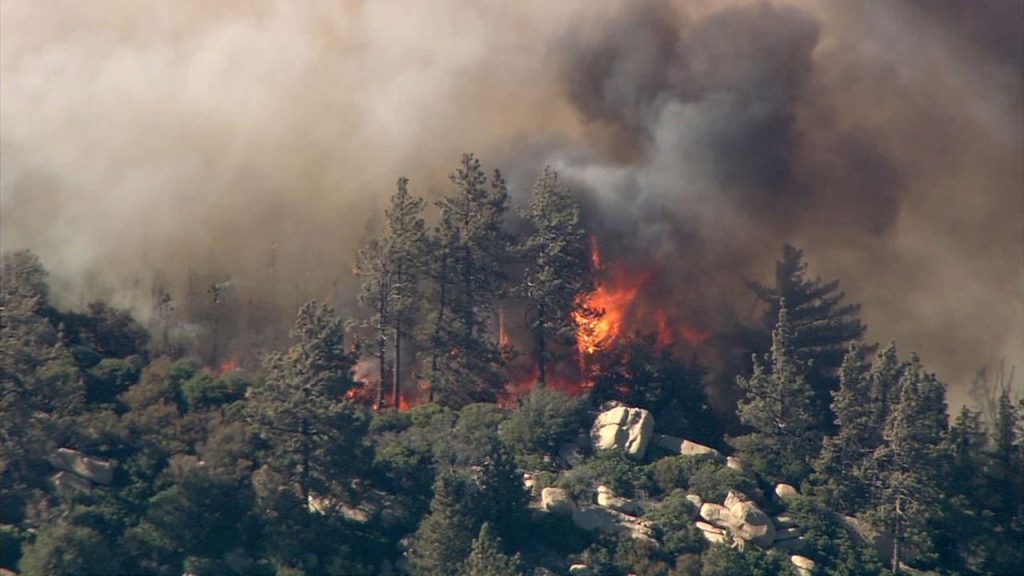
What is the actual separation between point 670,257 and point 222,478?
30161 millimetres

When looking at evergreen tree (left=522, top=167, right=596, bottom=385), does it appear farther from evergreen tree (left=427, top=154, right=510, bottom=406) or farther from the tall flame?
evergreen tree (left=427, top=154, right=510, bottom=406)

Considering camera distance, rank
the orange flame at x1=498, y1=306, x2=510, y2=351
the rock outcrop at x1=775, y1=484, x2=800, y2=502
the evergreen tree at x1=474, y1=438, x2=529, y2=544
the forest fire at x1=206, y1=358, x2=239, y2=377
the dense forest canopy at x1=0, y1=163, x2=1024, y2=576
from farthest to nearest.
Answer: the orange flame at x1=498, y1=306, x2=510, y2=351, the forest fire at x1=206, y1=358, x2=239, y2=377, the rock outcrop at x1=775, y1=484, x2=800, y2=502, the evergreen tree at x1=474, y1=438, x2=529, y2=544, the dense forest canopy at x1=0, y1=163, x2=1024, y2=576

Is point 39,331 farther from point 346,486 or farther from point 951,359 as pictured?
point 951,359

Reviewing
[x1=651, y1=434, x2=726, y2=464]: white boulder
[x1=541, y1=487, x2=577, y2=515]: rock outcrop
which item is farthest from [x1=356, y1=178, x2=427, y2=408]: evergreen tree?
[x1=651, y1=434, x2=726, y2=464]: white boulder

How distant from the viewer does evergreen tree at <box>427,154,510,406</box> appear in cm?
8800

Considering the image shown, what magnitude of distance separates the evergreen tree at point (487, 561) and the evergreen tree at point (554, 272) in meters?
16.3

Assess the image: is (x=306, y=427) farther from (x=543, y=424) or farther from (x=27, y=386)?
(x=543, y=424)

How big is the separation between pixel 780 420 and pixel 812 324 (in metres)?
6.81

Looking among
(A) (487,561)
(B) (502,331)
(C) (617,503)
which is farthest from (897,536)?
(B) (502,331)

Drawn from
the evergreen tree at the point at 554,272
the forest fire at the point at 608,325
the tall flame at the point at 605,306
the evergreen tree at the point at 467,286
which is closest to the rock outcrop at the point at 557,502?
the evergreen tree at the point at 467,286

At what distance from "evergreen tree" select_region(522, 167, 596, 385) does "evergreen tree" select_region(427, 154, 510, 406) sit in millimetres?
1591

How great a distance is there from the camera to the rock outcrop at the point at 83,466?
75875 millimetres

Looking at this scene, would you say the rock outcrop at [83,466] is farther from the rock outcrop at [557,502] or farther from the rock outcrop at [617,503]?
the rock outcrop at [617,503]

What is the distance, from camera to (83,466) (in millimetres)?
76062
